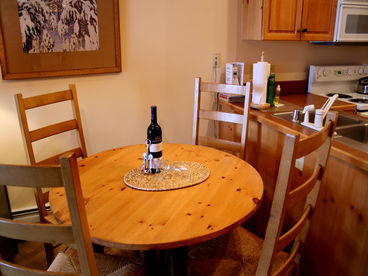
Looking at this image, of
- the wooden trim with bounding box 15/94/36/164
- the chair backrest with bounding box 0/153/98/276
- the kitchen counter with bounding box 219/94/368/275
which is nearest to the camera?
the chair backrest with bounding box 0/153/98/276

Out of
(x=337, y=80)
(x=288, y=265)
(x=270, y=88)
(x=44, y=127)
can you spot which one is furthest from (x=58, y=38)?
(x=337, y=80)

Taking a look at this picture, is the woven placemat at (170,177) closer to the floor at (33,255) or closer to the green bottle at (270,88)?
the floor at (33,255)

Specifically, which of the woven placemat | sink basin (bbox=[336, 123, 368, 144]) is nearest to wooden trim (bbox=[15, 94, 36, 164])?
the woven placemat

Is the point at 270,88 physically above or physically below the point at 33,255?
above

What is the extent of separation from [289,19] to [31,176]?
2.15 metres

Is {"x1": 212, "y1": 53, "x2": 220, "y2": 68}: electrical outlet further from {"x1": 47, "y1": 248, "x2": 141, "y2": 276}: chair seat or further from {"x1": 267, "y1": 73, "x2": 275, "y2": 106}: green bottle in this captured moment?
{"x1": 47, "y1": 248, "x2": 141, "y2": 276}: chair seat

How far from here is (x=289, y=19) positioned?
2.31 m

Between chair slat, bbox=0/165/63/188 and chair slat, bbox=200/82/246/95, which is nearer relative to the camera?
chair slat, bbox=0/165/63/188

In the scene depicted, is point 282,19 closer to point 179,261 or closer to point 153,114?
point 153,114

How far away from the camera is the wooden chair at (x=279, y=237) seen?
2.98ft

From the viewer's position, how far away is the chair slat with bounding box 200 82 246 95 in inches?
79.0

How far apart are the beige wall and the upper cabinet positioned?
199 mm

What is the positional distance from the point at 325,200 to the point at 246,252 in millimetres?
533

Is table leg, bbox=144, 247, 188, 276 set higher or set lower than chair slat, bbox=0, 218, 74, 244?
lower
